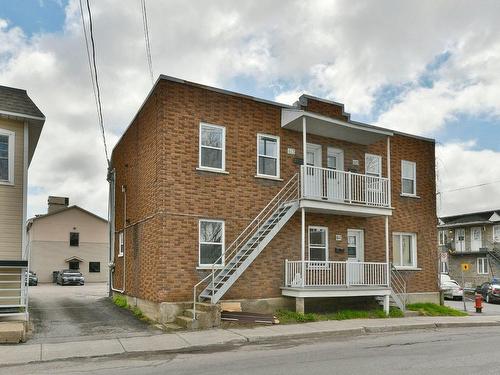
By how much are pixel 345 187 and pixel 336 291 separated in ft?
13.2

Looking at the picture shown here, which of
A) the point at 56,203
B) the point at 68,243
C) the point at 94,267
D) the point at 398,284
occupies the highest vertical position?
the point at 56,203

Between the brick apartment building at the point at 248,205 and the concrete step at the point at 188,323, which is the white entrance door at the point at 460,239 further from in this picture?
the concrete step at the point at 188,323

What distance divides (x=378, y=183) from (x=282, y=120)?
4478mm

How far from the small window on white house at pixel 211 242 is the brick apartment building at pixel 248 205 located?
0.03 m

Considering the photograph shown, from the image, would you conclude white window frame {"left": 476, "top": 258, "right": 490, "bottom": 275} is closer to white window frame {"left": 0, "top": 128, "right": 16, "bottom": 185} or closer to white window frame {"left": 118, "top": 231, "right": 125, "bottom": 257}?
white window frame {"left": 118, "top": 231, "right": 125, "bottom": 257}

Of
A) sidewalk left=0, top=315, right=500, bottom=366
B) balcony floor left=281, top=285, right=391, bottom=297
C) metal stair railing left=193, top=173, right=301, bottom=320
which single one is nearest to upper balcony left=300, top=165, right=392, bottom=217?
metal stair railing left=193, top=173, right=301, bottom=320

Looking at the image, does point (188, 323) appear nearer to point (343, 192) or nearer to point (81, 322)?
point (81, 322)

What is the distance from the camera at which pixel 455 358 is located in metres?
9.98

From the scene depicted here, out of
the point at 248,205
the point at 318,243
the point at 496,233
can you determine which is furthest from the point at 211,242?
the point at 496,233

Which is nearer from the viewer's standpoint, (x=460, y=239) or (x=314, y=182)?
(x=314, y=182)

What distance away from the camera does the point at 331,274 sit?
1738 cm

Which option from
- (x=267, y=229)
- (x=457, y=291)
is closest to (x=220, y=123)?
(x=267, y=229)

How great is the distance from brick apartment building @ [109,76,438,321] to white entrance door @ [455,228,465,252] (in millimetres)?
33042

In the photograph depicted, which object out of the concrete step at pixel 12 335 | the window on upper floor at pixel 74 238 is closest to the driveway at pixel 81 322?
the concrete step at pixel 12 335
